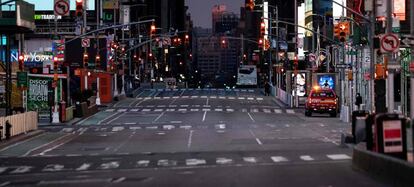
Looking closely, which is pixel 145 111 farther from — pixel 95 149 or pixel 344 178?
pixel 344 178

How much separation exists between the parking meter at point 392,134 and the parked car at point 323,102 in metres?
39.9

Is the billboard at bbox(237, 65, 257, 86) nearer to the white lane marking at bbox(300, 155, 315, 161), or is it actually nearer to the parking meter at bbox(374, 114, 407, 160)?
the white lane marking at bbox(300, 155, 315, 161)

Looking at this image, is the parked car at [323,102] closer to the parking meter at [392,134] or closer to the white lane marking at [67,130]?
the white lane marking at [67,130]

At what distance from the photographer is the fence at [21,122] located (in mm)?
37894

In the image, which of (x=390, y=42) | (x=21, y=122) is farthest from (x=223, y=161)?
(x=21, y=122)

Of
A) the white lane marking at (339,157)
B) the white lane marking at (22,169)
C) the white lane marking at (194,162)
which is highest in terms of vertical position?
the white lane marking at (339,157)

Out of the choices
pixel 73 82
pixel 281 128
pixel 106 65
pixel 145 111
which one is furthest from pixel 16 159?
pixel 106 65

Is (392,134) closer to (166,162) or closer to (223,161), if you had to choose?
(223,161)

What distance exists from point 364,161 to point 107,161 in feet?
30.6

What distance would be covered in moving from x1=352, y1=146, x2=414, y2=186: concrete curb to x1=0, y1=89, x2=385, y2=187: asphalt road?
29 centimetres

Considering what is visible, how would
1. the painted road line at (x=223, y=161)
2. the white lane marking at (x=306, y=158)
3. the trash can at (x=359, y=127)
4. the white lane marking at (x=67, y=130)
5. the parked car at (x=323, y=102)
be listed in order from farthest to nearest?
the parked car at (x=323, y=102) < the white lane marking at (x=67, y=130) < the trash can at (x=359, y=127) < the white lane marking at (x=306, y=158) < the painted road line at (x=223, y=161)

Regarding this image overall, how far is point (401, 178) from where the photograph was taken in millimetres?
15094

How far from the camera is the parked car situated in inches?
2255

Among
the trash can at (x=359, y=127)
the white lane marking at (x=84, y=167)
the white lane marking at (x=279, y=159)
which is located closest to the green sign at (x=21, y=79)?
the white lane marking at (x=84, y=167)
